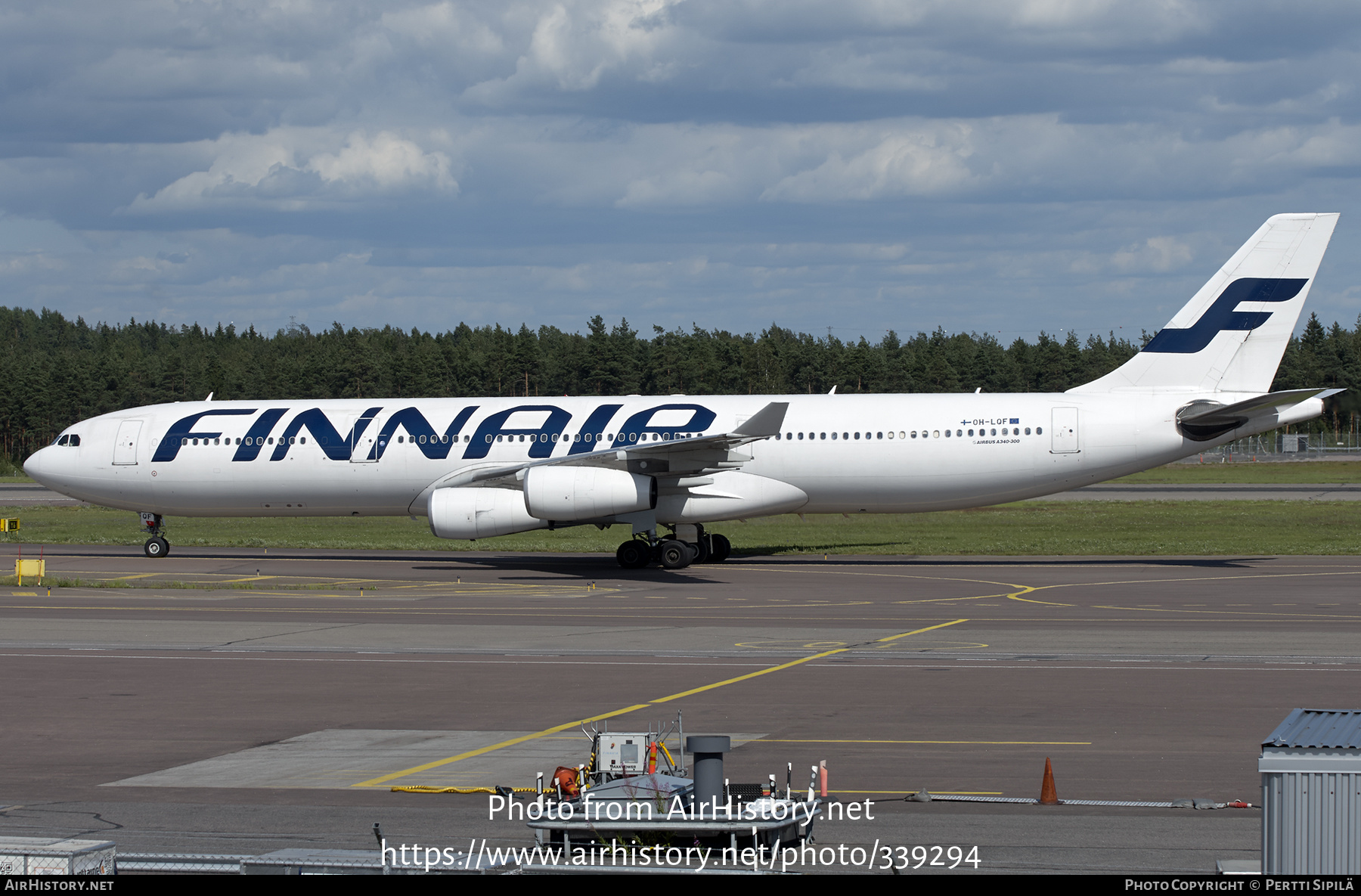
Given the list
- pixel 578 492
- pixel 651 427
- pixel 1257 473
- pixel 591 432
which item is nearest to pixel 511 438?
pixel 591 432

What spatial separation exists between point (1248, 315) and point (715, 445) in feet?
48.0

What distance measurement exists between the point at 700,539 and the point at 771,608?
10.6 metres

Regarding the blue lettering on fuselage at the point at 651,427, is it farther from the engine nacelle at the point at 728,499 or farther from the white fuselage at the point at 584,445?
the engine nacelle at the point at 728,499

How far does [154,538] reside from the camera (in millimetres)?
39344

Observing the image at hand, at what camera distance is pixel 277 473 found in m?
37.3

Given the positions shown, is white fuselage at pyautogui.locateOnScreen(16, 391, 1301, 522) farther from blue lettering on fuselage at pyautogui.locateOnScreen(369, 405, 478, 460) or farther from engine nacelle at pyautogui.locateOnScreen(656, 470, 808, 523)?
engine nacelle at pyautogui.locateOnScreen(656, 470, 808, 523)

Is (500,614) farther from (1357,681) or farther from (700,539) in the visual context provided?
(1357,681)

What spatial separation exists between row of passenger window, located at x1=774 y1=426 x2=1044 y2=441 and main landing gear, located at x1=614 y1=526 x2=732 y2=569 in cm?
398

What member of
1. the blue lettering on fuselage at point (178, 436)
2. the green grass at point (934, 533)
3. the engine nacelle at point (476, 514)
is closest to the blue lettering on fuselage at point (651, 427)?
the engine nacelle at point (476, 514)

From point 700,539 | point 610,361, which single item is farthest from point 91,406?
point 700,539

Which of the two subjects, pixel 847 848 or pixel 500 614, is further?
pixel 500 614

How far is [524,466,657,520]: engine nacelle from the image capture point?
3309cm

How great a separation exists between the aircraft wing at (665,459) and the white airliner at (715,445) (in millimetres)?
61

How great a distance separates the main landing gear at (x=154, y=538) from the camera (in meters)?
39.1
